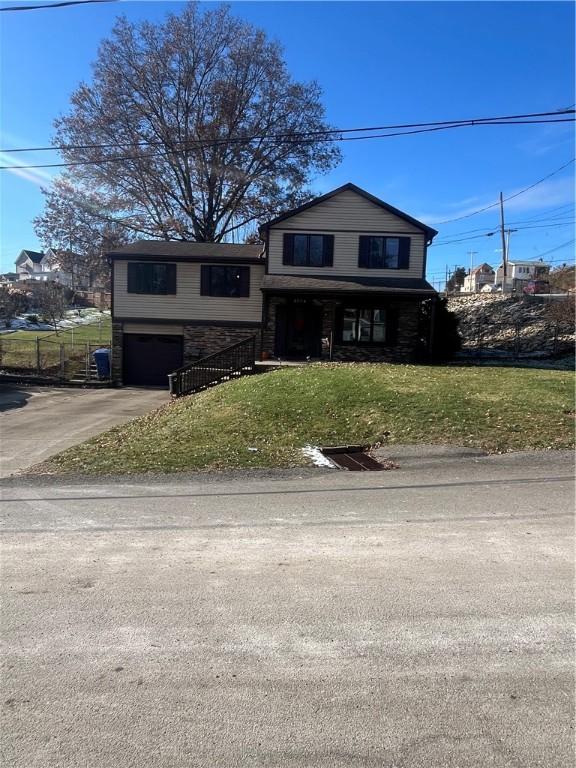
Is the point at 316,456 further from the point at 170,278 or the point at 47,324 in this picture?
the point at 47,324

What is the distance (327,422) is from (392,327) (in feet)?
→ 42.8

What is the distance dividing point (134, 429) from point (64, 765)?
10094 mm

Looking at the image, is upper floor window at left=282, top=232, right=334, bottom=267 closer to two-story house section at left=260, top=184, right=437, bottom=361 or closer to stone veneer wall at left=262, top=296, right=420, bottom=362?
two-story house section at left=260, top=184, right=437, bottom=361

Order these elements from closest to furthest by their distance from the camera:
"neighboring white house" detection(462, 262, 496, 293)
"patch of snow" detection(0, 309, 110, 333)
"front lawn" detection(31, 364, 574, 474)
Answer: "front lawn" detection(31, 364, 574, 474) → "patch of snow" detection(0, 309, 110, 333) → "neighboring white house" detection(462, 262, 496, 293)

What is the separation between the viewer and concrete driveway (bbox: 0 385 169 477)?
10349mm

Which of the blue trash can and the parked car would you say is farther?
the parked car

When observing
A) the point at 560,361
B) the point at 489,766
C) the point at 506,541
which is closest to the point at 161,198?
the point at 560,361

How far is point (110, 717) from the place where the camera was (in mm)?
2604

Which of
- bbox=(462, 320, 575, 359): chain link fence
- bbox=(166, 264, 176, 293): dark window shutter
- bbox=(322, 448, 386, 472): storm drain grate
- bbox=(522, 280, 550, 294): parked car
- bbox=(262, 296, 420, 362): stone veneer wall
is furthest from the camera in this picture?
bbox=(522, 280, 550, 294): parked car

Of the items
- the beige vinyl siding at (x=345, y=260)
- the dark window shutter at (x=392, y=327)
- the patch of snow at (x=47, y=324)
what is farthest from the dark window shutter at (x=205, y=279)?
the patch of snow at (x=47, y=324)

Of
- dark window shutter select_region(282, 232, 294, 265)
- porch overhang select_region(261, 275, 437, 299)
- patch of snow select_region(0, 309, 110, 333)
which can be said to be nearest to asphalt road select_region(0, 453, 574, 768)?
porch overhang select_region(261, 275, 437, 299)

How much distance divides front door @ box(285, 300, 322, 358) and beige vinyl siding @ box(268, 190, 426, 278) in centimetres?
155

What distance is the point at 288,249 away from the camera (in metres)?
23.3

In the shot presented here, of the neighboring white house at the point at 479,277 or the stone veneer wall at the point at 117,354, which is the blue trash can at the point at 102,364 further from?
the neighboring white house at the point at 479,277
